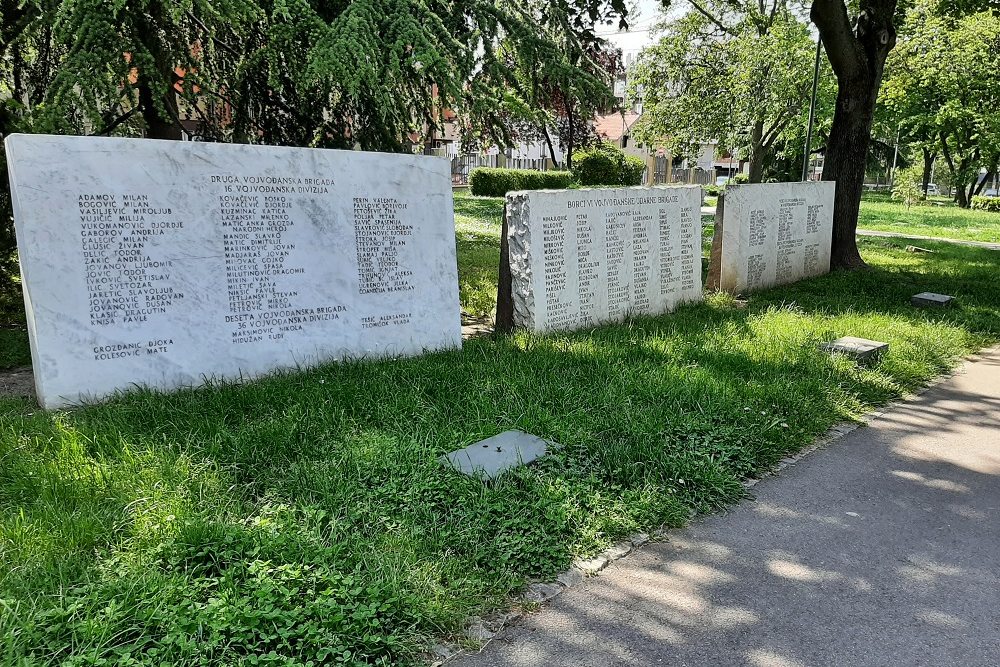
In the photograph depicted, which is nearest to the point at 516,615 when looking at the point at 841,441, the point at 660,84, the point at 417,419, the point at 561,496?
the point at 561,496

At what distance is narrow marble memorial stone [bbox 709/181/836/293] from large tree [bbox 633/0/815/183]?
17.6m

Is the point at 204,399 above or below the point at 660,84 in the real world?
below

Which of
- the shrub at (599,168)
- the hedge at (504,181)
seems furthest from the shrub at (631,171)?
the hedge at (504,181)

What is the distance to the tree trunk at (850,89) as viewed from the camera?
10.3 meters

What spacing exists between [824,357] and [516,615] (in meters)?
4.28

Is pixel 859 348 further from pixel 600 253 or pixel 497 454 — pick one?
pixel 497 454

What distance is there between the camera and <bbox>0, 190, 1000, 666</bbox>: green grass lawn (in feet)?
8.00

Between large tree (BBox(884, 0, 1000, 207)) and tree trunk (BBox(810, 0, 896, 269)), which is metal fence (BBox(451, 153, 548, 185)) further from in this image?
tree trunk (BBox(810, 0, 896, 269))

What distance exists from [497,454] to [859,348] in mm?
3829

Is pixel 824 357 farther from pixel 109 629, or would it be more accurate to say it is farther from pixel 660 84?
pixel 660 84

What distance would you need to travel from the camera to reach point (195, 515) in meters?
2.98

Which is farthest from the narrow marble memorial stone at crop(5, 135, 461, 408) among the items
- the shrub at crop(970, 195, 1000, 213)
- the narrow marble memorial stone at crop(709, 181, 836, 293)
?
the shrub at crop(970, 195, 1000, 213)

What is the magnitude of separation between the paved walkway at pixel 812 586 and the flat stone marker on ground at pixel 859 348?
71.1 inches

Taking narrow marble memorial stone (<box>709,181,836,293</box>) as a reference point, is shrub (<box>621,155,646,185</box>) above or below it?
above
